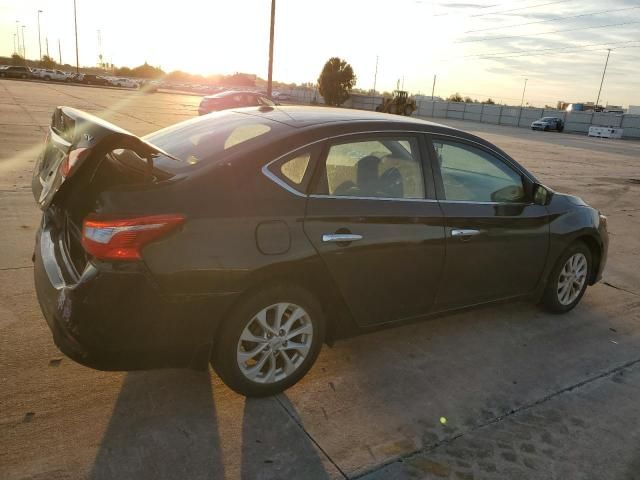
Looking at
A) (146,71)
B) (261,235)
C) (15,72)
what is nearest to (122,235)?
(261,235)

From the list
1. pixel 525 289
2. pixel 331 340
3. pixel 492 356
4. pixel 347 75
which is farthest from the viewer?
pixel 347 75

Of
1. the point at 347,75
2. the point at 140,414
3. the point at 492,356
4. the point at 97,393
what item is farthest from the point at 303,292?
the point at 347,75

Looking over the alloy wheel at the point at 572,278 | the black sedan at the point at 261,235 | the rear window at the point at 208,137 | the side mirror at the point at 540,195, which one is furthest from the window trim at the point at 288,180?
the alloy wheel at the point at 572,278

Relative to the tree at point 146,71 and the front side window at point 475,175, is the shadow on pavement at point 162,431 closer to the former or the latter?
the front side window at point 475,175

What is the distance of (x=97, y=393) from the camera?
287cm

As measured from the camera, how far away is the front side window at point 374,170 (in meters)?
2.99

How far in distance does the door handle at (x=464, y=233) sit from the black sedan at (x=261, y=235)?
0.01 meters

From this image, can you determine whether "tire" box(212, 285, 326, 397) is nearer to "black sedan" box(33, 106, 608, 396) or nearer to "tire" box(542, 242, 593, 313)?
"black sedan" box(33, 106, 608, 396)

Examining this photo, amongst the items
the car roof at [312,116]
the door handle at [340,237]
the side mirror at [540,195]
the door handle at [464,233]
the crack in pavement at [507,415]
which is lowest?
the crack in pavement at [507,415]

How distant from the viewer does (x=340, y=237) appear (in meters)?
2.88

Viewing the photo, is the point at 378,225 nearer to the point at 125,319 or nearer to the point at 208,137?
the point at 208,137

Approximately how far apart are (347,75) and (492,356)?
61857mm

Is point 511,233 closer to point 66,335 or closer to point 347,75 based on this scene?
point 66,335

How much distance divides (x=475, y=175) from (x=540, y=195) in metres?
0.62
